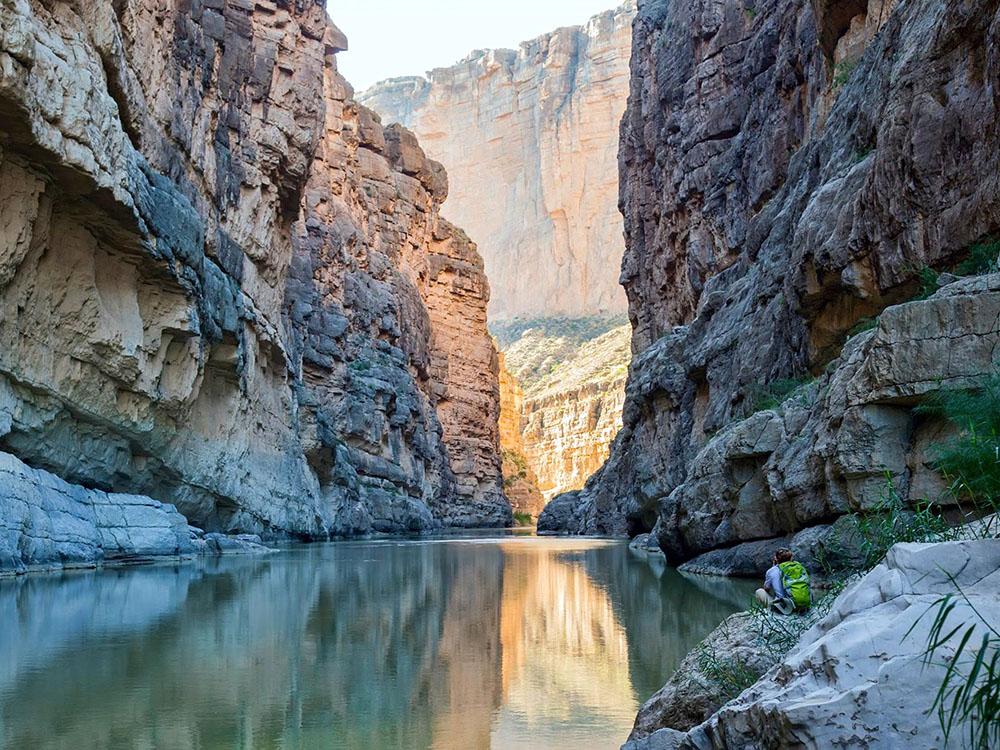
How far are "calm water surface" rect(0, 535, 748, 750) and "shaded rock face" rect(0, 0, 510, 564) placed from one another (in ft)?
18.9

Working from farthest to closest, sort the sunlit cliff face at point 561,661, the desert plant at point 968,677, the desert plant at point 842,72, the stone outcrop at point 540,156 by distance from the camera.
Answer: the stone outcrop at point 540,156 → the desert plant at point 842,72 → the sunlit cliff face at point 561,661 → the desert plant at point 968,677

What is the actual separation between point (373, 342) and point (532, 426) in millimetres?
65012

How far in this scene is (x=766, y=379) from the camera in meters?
21.4

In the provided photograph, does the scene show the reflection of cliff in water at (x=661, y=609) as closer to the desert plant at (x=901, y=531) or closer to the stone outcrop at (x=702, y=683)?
the stone outcrop at (x=702, y=683)

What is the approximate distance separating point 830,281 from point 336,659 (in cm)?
1162

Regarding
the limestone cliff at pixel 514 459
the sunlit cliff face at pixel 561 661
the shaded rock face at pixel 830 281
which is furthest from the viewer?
the limestone cliff at pixel 514 459

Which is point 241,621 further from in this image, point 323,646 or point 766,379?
point 766,379

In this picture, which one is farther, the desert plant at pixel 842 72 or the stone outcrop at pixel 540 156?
the stone outcrop at pixel 540 156

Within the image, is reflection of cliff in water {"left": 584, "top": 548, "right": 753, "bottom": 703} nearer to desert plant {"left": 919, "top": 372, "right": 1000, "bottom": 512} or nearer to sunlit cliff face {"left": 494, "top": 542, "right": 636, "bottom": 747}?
sunlit cliff face {"left": 494, "top": 542, "right": 636, "bottom": 747}

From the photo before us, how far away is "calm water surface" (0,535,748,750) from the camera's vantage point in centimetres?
631

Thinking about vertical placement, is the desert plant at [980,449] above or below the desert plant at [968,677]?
above

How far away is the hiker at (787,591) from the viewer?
6.84m

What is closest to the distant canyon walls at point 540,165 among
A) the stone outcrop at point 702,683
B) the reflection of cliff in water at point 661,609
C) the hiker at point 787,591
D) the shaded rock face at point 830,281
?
the shaded rock face at point 830,281

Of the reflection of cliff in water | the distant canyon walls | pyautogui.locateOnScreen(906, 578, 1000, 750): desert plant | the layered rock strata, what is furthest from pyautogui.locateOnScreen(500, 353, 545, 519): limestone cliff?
pyautogui.locateOnScreen(906, 578, 1000, 750): desert plant
